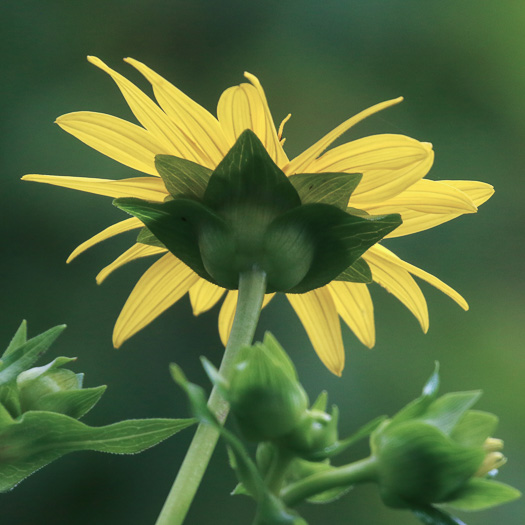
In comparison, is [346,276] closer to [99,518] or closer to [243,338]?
[243,338]

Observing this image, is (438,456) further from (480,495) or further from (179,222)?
(179,222)

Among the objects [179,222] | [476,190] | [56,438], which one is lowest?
[56,438]

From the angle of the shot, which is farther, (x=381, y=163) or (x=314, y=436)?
(x=381, y=163)

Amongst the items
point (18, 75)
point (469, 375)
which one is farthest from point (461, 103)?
point (18, 75)

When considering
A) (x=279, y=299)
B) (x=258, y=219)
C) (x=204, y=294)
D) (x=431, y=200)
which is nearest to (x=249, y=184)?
(x=258, y=219)

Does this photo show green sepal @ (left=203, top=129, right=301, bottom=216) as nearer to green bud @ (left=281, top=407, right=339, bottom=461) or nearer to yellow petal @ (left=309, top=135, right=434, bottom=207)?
yellow petal @ (left=309, top=135, right=434, bottom=207)

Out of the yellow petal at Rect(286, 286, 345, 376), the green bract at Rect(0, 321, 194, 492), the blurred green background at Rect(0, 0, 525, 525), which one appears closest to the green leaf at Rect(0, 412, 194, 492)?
the green bract at Rect(0, 321, 194, 492)
